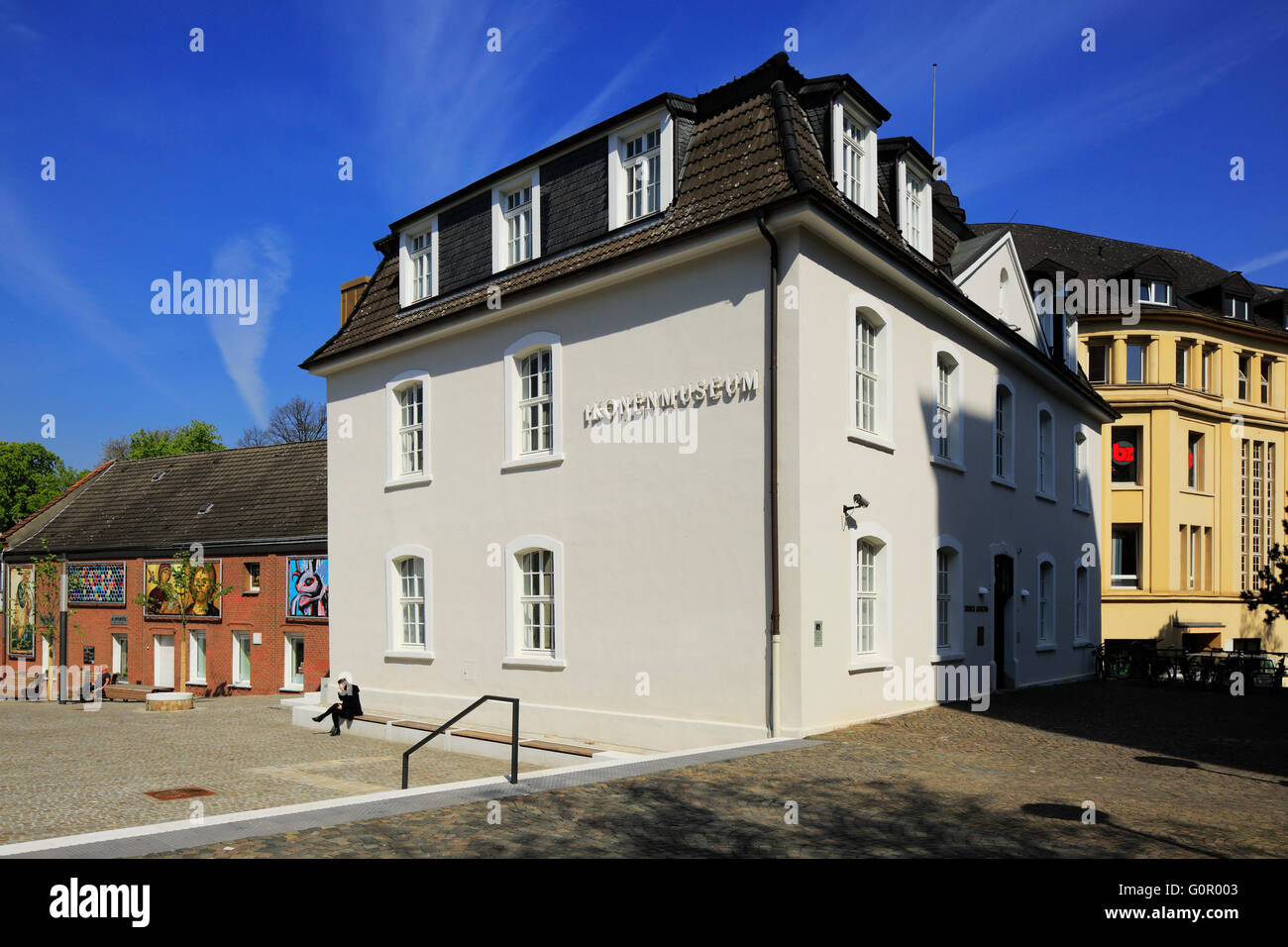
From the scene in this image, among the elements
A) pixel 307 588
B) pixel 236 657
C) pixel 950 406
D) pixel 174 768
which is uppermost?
pixel 950 406

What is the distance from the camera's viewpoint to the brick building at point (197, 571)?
1234 inches

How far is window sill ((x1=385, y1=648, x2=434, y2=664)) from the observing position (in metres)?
19.0

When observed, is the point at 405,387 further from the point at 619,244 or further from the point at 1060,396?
the point at 1060,396

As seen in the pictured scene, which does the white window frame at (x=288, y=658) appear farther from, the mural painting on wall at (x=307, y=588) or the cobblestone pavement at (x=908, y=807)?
the cobblestone pavement at (x=908, y=807)

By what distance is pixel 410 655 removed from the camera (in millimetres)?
19422

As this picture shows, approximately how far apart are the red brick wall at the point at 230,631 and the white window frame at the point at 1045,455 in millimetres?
19468

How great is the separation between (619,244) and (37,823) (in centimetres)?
1040

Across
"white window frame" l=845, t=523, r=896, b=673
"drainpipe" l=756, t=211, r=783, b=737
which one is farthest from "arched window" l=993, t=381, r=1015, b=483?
"drainpipe" l=756, t=211, r=783, b=737

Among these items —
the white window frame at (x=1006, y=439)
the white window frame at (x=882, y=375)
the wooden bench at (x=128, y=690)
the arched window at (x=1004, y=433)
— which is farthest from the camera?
the wooden bench at (x=128, y=690)

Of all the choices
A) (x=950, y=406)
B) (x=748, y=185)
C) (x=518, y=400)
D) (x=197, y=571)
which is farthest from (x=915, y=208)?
(x=197, y=571)

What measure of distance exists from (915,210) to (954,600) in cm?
666

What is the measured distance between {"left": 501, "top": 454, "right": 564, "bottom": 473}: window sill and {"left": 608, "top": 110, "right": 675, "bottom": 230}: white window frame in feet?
12.1

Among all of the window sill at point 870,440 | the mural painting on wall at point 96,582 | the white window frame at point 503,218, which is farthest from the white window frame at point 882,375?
the mural painting on wall at point 96,582

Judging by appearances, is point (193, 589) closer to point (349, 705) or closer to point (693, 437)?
point (349, 705)
